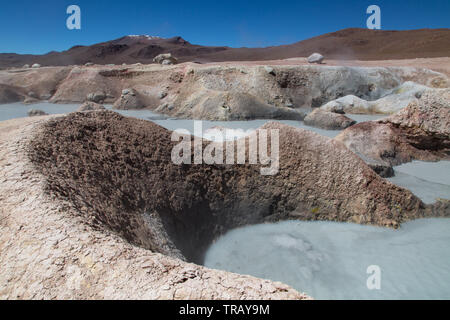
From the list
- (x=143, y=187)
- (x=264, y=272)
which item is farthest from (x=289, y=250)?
(x=143, y=187)

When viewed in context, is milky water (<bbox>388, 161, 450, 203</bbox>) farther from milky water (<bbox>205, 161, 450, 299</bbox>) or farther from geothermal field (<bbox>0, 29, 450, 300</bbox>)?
milky water (<bbox>205, 161, 450, 299</bbox>)

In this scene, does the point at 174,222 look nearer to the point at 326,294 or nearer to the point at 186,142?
the point at 186,142

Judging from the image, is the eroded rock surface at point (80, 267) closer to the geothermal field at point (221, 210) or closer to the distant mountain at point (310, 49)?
the geothermal field at point (221, 210)

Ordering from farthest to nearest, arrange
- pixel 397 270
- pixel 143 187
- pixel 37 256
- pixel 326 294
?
pixel 143 187 < pixel 397 270 < pixel 326 294 < pixel 37 256

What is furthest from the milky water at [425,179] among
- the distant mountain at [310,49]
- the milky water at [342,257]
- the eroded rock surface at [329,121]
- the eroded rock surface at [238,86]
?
the distant mountain at [310,49]

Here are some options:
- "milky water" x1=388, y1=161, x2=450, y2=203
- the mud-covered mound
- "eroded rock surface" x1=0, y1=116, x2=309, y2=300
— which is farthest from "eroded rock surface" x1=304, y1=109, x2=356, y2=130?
"eroded rock surface" x1=0, y1=116, x2=309, y2=300

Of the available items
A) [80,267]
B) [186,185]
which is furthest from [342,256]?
[80,267]

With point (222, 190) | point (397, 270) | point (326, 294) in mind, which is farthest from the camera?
point (222, 190)
